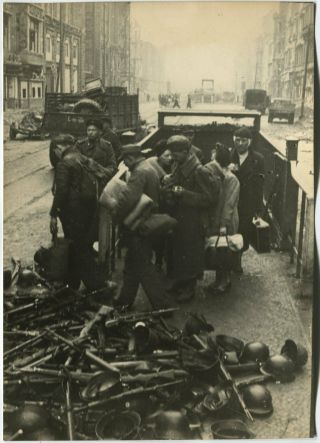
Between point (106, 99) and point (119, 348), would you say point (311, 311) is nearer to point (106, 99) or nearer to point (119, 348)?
point (119, 348)

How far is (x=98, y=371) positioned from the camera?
13.3 feet

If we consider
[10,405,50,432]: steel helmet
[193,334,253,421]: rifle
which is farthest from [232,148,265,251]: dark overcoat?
[10,405,50,432]: steel helmet

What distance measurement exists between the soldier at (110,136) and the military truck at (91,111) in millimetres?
29

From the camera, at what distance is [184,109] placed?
453 centimetres

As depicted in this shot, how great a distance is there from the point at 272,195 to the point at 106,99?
137 centimetres

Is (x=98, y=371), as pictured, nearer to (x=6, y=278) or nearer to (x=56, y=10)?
(x=6, y=278)

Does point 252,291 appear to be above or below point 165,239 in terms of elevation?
below

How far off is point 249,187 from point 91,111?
1.23 meters

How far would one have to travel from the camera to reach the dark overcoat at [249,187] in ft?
14.7

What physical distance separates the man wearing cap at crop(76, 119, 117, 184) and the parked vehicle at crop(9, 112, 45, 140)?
0.30 meters

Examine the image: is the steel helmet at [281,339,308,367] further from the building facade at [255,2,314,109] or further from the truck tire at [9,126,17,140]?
the truck tire at [9,126,17,140]

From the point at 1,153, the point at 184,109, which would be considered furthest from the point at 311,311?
the point at 1,153

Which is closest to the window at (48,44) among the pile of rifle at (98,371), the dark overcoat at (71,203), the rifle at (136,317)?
the dark overcoat at (71,203)

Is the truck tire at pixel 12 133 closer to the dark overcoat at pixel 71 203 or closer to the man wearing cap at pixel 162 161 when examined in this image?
the dark overcoat at pixel 71 203
